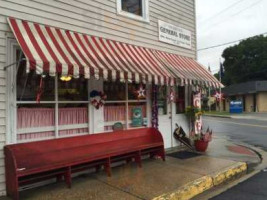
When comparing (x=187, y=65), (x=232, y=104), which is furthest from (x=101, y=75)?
(x=232, y=104)

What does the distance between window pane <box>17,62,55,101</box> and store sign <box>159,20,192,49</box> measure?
13.7ft

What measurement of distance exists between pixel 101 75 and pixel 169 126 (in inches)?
175

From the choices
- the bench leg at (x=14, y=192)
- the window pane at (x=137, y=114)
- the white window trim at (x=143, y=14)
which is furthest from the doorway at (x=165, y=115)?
the bench leg at (x=14, y=192)

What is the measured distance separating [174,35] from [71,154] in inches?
224

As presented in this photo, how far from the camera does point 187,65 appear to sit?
9.82 metres

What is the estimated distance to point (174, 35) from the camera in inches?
404

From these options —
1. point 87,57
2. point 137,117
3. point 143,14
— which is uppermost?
point 143,14

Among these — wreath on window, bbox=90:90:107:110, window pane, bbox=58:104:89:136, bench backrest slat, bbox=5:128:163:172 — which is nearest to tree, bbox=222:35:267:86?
bench backrest slat, bbox=5:128:163:172

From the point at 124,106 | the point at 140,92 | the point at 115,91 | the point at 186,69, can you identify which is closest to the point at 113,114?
the point at 124,106

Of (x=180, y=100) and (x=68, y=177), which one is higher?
(x=180, y=100)

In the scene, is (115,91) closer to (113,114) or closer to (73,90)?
(113,114)

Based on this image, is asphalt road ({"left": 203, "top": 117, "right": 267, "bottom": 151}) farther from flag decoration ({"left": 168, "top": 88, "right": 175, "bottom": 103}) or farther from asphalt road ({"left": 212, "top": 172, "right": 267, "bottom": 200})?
asphalt road ({"left": 212, "top": 172, "right": 267, "bottom": 200})

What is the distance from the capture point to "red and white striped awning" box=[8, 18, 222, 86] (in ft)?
17.9

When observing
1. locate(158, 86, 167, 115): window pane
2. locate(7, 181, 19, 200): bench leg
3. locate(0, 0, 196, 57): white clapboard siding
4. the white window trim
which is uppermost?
the white window trim
